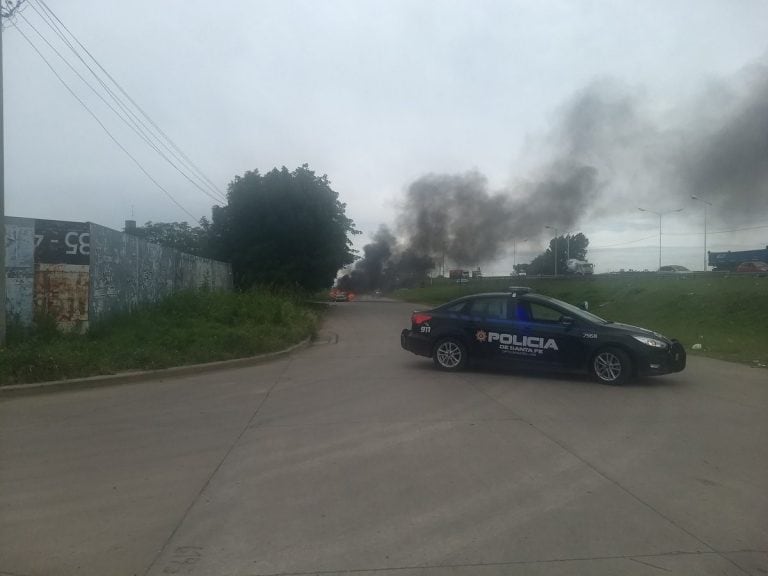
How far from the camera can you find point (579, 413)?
8203 millimetres

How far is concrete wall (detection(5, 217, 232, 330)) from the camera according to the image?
12.9 metres

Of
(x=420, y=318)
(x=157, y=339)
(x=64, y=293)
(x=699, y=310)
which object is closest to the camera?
(x=420, y=318)

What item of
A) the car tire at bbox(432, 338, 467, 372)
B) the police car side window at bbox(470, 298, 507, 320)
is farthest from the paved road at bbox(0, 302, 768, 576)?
the police car side window at bbox(470, 298, 507, 320)

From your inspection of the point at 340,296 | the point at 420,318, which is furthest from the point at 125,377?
A: the point at 340,296

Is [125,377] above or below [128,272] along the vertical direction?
below

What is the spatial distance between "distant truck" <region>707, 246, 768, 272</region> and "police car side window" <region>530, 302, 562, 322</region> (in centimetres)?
5381

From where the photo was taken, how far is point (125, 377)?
35.2ft

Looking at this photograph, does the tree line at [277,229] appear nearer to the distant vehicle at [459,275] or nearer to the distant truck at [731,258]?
the distant vehicle at [459,275]

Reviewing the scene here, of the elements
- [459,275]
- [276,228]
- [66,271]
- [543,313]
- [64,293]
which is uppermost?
[276,228]

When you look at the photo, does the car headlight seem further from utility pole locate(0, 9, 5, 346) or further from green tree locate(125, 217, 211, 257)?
green tree locate(125, 217, 211, 257)

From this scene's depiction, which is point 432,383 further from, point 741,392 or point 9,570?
point 9,570

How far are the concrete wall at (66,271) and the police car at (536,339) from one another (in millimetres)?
6630

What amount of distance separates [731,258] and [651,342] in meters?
57.5

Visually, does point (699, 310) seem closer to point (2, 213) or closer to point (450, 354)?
point (450, 354)
